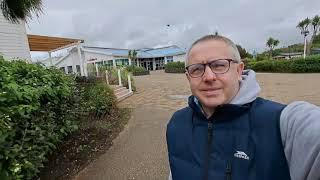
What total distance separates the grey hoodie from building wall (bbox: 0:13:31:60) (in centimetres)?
1345

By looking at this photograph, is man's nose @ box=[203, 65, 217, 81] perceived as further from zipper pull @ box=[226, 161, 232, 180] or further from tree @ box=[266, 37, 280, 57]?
tree @ box=[266, 37, 280, 57]

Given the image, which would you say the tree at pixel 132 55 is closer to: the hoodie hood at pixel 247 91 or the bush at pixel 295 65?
the bush at pixel 295 65

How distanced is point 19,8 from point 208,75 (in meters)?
6.03

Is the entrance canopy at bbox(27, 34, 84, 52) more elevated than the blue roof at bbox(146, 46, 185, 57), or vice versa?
the entrance canopy at bbox(27, 34, 84, 52)

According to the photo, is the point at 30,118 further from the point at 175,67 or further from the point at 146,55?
the point at 146,55

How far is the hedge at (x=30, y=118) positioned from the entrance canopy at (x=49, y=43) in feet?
43.9

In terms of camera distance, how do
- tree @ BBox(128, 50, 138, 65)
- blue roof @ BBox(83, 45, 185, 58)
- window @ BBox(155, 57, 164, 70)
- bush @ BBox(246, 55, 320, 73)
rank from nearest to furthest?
bush @ BBox(246, 55, 320, 73) → tree @ BBox(128, 50, 138, 65) → blue roof @ BBox(83, 45, 185, 58) → window @ BBox(155, 57, 164, 70)

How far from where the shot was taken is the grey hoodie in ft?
4.00

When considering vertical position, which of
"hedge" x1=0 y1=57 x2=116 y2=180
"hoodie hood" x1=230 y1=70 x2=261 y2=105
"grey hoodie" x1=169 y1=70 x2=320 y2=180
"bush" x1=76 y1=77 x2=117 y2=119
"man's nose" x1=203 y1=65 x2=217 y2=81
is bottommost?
"bush" x1=76 y1=77 x2=117 y2=119

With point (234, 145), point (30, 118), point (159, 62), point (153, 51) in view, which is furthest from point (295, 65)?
point (153, 51)

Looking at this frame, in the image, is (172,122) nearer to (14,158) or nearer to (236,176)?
(236,176)

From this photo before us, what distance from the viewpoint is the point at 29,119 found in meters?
4.49

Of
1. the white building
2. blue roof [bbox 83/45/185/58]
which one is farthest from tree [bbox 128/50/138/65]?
blue roof [bbox 83/45/185/58]

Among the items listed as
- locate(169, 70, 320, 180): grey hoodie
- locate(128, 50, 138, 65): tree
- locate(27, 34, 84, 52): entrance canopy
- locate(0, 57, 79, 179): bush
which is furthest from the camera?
locate(128, 50, 138, 65): tree
